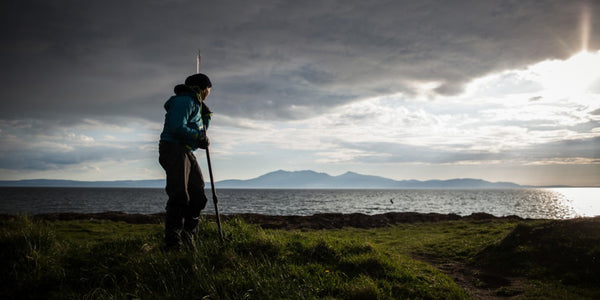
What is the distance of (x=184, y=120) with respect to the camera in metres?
5.91

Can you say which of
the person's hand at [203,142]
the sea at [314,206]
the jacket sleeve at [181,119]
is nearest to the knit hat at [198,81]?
the jacket sleeve at [181,119]

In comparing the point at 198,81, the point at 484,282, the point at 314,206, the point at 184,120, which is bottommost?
the point at 314,206

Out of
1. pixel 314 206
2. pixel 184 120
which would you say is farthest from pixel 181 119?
pixel 314 206

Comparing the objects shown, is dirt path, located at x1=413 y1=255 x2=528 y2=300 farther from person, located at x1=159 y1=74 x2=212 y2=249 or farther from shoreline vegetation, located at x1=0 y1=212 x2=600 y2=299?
person, located at x1=159 y1=74 x2=212 y2=249

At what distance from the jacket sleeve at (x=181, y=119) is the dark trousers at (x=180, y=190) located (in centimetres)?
30

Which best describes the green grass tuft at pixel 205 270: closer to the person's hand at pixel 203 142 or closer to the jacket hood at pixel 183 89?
the person's hand at pixel 203 142

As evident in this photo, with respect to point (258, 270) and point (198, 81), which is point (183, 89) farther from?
point (258, 270)

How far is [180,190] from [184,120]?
138 cm

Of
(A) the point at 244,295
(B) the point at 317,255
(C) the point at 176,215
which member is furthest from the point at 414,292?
(C) the point at 176,215

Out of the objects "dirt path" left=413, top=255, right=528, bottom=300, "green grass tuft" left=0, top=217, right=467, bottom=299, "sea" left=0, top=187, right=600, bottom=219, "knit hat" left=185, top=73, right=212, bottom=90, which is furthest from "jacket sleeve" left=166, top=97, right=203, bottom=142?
"sea" left=0, top=187, right=600, bottom=219

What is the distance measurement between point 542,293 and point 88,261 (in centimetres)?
977

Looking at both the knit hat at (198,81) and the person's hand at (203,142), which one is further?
the knit hat at (198,81)

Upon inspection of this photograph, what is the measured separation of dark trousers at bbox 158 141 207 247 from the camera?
5.86 meters

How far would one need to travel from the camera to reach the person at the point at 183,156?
19.2 ft
